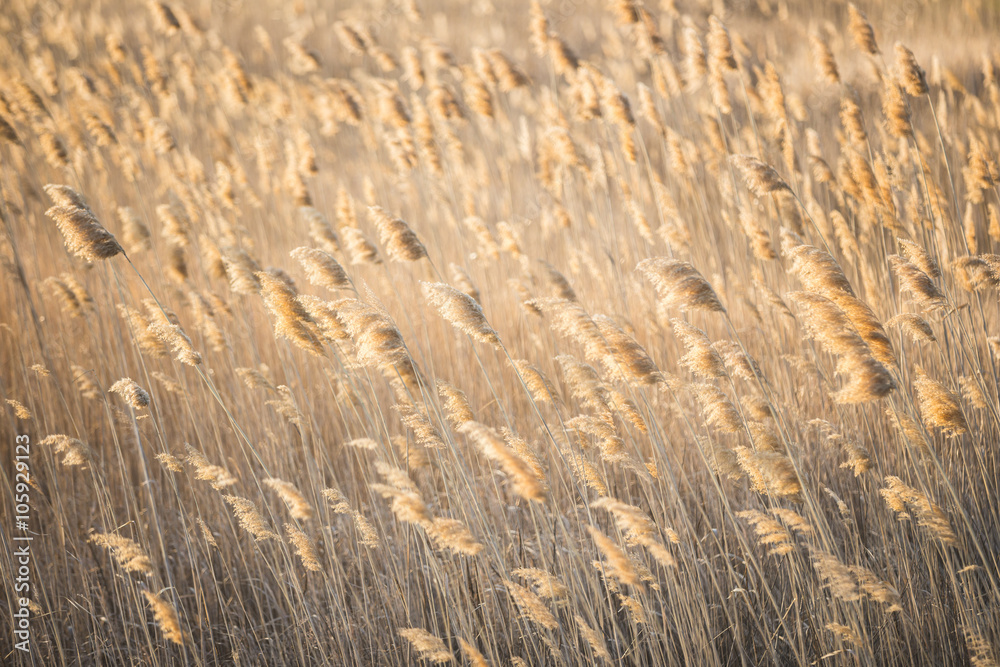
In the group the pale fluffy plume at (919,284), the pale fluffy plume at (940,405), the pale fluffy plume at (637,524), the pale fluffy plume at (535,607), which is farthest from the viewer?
the pale fluffy plume at (919,284)

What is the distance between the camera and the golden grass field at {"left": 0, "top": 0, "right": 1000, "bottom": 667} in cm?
182

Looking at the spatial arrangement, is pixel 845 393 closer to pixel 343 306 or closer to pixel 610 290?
pixel 343 306

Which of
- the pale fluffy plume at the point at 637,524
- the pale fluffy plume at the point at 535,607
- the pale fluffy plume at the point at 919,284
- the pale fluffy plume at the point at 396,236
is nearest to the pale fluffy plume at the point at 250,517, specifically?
the pale fluffy plume at the point at 535,607

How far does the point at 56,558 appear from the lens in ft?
8.81

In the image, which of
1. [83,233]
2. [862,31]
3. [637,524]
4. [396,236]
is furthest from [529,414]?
[862,31]

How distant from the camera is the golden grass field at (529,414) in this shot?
182 centimetres

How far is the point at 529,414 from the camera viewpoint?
3426 mm

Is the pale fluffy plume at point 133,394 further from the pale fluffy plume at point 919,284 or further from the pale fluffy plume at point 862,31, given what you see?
the pale fluffy plume at point 862,31

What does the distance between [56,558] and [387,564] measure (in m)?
1.67

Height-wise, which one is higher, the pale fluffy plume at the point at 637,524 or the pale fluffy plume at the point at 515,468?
the pale fluffy plume at the point at 515,468

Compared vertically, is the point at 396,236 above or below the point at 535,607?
above

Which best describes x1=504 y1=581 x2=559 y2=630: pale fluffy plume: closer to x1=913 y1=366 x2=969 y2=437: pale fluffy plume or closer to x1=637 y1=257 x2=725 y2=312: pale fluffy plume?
x1=637 y1=257 x2=725 y2=312: pale fluffy plume

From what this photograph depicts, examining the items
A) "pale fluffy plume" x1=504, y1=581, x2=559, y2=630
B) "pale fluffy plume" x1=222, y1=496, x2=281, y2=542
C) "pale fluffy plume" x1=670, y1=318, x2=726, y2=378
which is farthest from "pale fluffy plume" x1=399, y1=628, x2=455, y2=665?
"pale fluffy plume" x1=670, y1=318, x2=726, y2=378

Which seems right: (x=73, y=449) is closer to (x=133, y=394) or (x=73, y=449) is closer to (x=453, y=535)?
(x=133, y=394)
